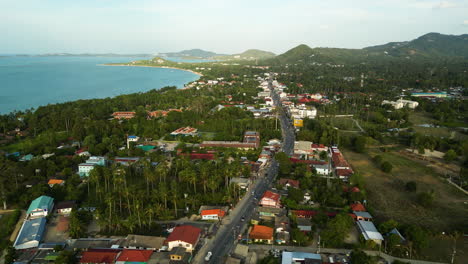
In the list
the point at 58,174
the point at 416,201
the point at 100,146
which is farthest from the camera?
the point at 100,146

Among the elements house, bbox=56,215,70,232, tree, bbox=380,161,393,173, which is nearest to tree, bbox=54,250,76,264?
house, bbox=56,215,70,232

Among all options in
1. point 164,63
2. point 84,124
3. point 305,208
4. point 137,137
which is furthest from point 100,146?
point 164,63

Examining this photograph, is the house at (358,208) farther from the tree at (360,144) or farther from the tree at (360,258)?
the tree at (360,144)

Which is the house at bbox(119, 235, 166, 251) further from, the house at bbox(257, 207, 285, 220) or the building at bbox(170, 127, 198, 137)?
the building at bbox(170, 127, 198, 137)

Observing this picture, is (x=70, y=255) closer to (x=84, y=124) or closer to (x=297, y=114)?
(x=84, y=124)

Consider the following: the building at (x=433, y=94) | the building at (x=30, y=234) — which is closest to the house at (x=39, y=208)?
the building at (x=30, y=234)

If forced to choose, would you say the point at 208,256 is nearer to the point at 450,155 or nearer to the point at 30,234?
the point at 30,234

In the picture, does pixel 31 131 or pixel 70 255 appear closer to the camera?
pixel 70 255
